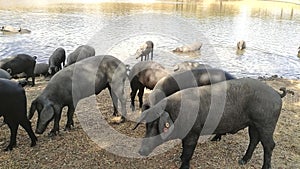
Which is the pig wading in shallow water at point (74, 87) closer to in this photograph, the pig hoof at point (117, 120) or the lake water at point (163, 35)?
the pig hoof at point (117, 120)

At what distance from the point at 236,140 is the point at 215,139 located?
0.51 m

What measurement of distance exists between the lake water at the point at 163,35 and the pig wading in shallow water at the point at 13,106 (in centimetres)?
1013

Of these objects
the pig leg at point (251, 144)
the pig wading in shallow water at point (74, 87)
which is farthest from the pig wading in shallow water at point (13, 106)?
the pig leg at point (251, 144)

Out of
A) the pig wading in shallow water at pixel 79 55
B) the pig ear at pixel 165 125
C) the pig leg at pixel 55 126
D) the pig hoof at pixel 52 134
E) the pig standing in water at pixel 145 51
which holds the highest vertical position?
the pig ear at pixel 165 125

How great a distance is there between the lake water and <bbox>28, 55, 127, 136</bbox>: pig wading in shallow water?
8112mm

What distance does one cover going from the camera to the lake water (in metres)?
18.0

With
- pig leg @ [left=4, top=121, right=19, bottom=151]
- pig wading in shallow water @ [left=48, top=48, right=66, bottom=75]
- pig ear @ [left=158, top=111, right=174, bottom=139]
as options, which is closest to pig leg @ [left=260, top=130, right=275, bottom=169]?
pig ear @ [left=158, top=111, right=174, bottom=139]

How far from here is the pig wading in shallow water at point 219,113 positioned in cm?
581

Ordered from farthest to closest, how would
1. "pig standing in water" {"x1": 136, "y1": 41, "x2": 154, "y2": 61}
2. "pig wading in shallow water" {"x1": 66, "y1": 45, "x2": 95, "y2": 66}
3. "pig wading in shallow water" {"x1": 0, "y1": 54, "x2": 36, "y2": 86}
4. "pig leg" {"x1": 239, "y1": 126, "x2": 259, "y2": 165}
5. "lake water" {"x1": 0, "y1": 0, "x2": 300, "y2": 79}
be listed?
"lake water" {"x1": 0, "y1": 0, "x2": 300, "y2": 79} < "pig standing in water" {"x1": 136, "y1": 41, "x2": 154, "y2": 61} < "pig wading in shallow water" {"x1": 66, "y1": 45, "x2": 95, "y2": 66} < "pig wading in shallow water" {"x1": 0, "y1": 54, "x2": 36, "y2": 86} < "pig leg" {"x1": 239, "y1": 126, "x2": 259, "y2": 165}

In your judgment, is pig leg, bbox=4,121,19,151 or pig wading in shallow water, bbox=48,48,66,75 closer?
pig leg, bbox=4,121,19,151

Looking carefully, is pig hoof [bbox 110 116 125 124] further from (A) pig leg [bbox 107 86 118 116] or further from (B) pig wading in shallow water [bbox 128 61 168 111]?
(B) pig wading in shallow water [bbox 128 61 168 111]

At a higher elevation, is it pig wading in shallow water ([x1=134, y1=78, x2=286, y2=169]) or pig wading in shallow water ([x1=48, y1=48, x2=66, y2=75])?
pig wading in shallow water ([x1=134, y1=78, x2=286, y2=169])

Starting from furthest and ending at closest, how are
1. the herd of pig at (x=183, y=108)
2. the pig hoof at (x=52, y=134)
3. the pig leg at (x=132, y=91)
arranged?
the pig leg at (x=132, y=91) → the pig hoof at (x=52, y=134) → the herd of pig at (x=183, y=108)

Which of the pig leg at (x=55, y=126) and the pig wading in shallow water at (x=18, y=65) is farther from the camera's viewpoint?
the pig wading in shallow water at (x=18, y=65)
